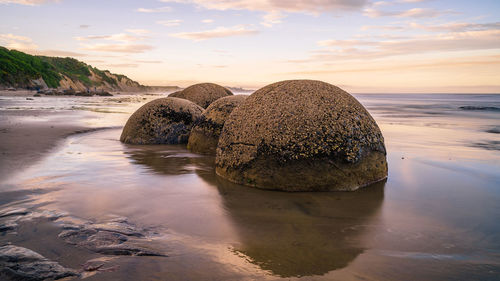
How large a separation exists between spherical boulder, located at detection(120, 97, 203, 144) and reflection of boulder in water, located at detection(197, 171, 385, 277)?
12.4ft

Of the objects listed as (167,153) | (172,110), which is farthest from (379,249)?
(172,110)

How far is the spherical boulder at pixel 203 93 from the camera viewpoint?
12.0m

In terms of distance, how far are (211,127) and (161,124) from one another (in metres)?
1.66

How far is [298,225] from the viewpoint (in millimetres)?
3350

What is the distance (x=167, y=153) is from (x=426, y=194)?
4789 mm

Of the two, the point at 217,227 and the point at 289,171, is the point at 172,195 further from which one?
the point at 289,171

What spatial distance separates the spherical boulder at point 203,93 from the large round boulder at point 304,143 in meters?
7.07

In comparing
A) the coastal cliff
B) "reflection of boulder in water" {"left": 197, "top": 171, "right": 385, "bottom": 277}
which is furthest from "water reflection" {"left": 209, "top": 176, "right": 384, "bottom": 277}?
the coastal cliff

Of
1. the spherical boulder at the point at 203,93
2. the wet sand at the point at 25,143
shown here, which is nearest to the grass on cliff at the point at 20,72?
the wet sand at the point at 25,143

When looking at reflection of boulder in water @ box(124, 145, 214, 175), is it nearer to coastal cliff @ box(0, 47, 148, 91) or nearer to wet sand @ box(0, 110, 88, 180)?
wet sand @ box(0, 110, 88, 180)

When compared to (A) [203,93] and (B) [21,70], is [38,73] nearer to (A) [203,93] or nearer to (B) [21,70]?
(B) [21,70]

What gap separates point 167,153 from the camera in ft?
23.4

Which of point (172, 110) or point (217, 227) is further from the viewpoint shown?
point (172, 110)

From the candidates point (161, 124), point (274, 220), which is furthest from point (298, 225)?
point (161, 124)
